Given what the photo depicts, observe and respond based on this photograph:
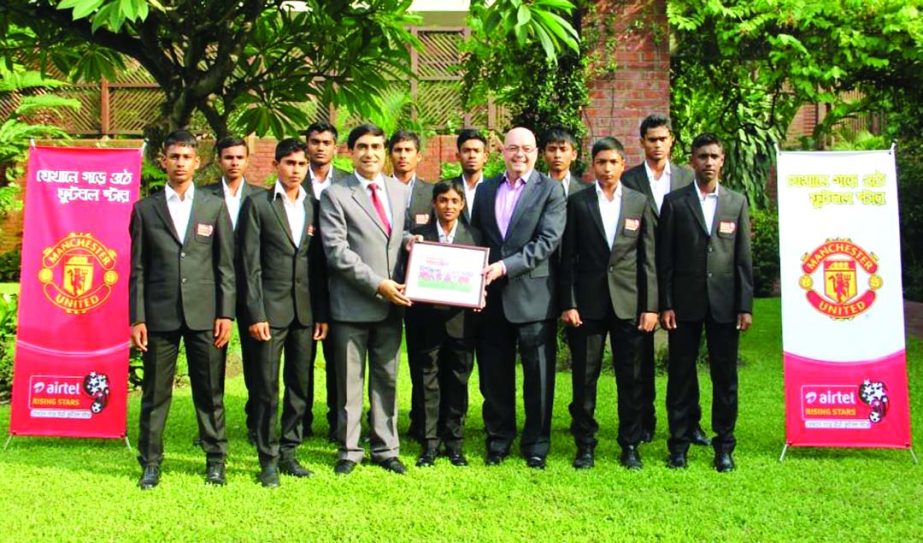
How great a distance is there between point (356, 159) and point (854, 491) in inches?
130

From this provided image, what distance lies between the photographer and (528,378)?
18.0 feet

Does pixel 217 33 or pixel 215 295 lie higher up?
pixel 217 33

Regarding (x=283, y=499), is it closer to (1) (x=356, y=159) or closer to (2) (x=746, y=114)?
(1) (x=356, y=159)

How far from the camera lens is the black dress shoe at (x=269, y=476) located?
5.01 meters

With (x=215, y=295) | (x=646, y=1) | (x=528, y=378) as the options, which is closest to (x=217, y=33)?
(x=215, y=295)

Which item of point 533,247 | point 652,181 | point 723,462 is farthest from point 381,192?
point 723,462

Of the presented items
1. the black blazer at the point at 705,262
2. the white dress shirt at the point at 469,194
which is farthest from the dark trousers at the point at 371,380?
the black blazer at the point at 705,262

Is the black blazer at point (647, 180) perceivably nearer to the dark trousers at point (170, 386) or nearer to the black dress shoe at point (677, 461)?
the black dress shoe at point (677, 461)

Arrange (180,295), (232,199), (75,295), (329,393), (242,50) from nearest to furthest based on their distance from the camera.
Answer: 1. (180,295)
2. (232,199)
3. (75,295)
4. (329,393)
5. (242,50)

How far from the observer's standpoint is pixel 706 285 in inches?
211

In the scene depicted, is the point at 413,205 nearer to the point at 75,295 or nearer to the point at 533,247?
the point at 533,247

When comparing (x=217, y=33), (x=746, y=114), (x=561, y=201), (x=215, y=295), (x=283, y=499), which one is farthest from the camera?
(x=746, y=114)

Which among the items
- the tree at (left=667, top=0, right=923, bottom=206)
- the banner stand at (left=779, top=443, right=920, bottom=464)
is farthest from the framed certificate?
the tree at (left=667, top=0, right=923, bottom=206)

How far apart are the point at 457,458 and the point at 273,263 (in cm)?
157
